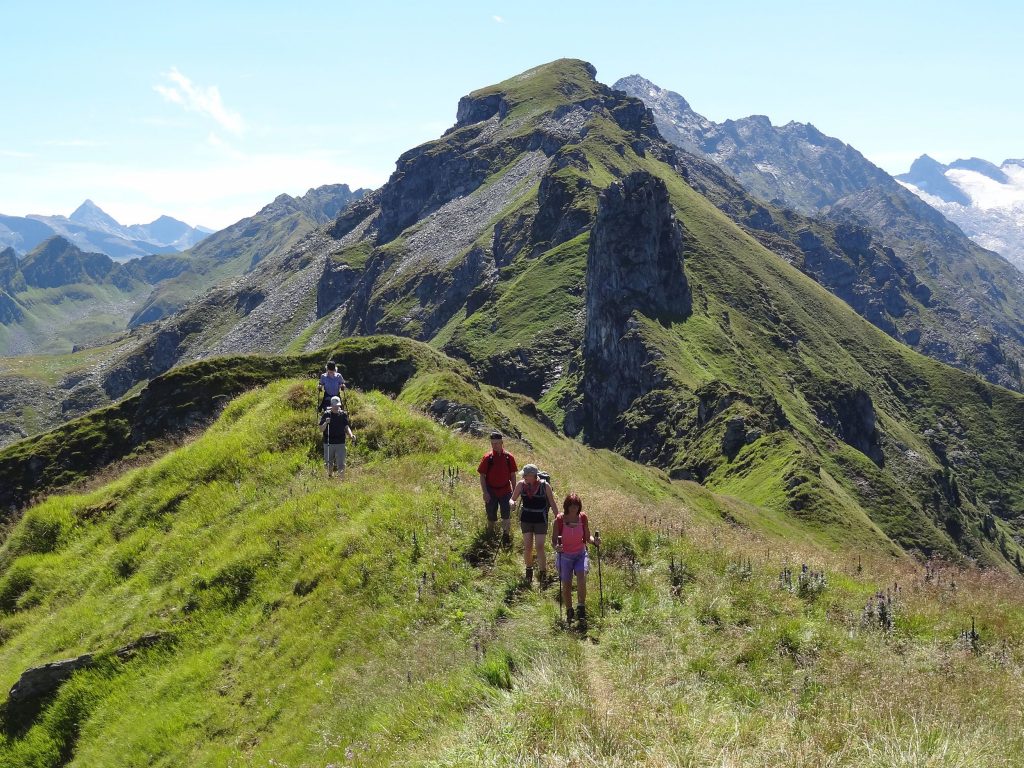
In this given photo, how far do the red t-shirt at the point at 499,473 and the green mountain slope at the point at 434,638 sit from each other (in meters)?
1.34

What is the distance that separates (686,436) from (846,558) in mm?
132616

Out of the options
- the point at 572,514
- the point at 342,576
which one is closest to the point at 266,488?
the point at 342,576

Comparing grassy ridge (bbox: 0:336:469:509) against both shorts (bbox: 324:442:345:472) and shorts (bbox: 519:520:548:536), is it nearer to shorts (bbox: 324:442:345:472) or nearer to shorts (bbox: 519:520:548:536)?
shorts (bbox: 324:442:345:472)

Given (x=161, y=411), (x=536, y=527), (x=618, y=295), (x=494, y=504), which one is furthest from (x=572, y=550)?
(x=618, y=295)

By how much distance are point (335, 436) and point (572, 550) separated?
9.56m

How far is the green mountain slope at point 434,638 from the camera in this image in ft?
28.6

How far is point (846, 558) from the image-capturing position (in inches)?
697

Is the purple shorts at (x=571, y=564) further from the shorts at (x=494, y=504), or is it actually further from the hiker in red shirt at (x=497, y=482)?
the shorts at (x=494, y=504)

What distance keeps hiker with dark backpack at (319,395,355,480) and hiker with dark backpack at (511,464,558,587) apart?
24.1 feet

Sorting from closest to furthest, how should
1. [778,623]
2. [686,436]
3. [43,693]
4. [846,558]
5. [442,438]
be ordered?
[778,623] < [43,693] < [846,558] < [442,438] < [686,436]

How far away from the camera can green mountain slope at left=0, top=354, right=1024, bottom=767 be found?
28.6 feet

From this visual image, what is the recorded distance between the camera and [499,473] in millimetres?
15633

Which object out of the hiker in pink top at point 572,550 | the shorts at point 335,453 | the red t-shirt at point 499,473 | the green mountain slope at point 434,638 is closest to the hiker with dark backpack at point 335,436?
the shorts at point 335,453

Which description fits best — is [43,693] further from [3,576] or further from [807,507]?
[807,507]
